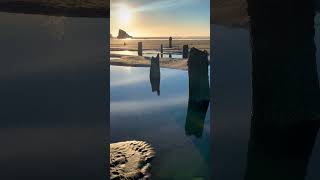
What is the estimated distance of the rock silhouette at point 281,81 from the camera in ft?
20.2

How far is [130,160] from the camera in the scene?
785cm

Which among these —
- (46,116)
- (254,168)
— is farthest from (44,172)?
(254,168)

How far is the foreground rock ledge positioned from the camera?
7.01 m

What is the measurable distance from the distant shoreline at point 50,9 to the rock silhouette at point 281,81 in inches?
120

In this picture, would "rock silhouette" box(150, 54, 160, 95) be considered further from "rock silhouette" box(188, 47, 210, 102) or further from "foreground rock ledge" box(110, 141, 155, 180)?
"foreground rock ledge" box(110, 141, 155, 180)

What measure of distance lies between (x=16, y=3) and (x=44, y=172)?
331cm

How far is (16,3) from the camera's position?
6855 mm

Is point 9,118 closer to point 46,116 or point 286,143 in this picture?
point 46,116

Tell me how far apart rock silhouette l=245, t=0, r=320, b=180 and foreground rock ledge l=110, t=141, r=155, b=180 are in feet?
7.17

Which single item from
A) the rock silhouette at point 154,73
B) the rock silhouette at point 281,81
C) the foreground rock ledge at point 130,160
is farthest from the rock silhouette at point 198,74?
the rock silhouette at point 281,81

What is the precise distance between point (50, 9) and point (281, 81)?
4.71m

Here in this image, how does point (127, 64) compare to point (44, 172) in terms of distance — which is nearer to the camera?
point (44, 172)

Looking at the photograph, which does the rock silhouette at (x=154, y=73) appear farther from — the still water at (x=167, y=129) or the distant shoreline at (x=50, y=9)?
the distant shoreline at (x=50, y=9)

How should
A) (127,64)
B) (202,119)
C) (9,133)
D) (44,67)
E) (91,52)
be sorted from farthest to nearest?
(127,64)
(202,119)
(91,52)
(44,67)
(9,133)
